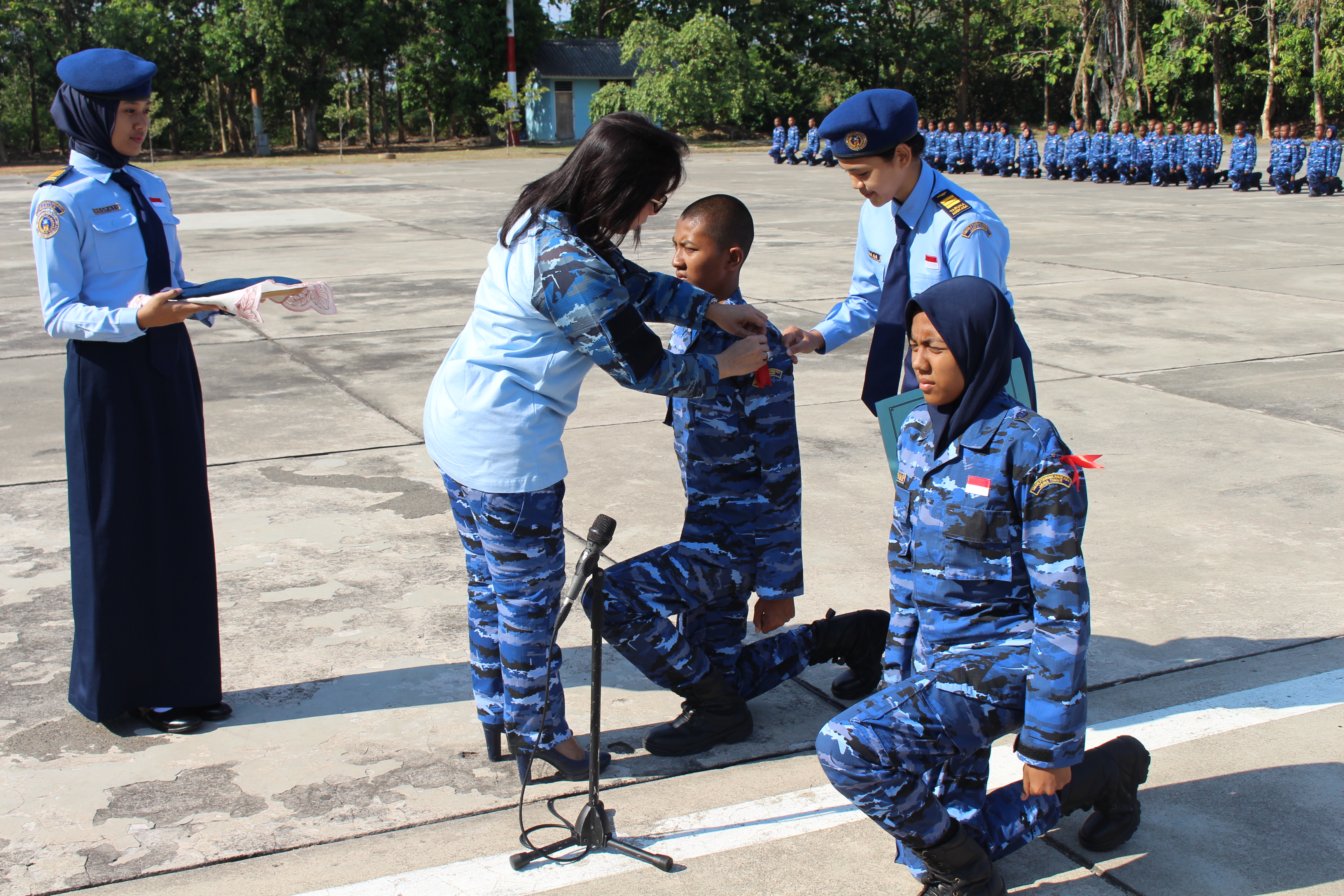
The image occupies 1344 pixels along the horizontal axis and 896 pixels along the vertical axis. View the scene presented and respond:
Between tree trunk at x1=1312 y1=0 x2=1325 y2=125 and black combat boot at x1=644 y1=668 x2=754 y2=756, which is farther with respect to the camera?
tree trunk at x1=1312 y1=0 x2=1325 y2=125

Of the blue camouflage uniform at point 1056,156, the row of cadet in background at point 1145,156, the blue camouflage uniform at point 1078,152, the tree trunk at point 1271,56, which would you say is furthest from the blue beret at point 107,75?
the tree trunk at point 1271,56

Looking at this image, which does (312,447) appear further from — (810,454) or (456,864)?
(456,864)

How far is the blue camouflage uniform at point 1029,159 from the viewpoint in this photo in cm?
3081

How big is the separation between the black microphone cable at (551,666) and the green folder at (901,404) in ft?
2.53

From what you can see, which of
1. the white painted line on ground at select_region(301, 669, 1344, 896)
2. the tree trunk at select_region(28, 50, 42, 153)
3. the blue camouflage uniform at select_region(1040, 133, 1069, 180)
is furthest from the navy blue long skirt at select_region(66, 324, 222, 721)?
the tree trunk at select_region(28, 50, 42, 153)

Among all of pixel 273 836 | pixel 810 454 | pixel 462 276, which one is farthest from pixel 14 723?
pixel 462 276

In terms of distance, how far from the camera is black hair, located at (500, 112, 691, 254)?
111 inches

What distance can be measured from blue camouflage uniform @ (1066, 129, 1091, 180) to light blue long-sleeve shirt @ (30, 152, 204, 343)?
28.8 meters

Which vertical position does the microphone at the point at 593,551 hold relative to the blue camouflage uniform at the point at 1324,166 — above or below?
below

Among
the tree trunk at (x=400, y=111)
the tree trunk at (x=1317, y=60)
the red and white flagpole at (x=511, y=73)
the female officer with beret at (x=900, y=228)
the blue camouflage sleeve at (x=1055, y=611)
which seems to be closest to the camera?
the blue camouflage sleeve at (x=1055, y=611)

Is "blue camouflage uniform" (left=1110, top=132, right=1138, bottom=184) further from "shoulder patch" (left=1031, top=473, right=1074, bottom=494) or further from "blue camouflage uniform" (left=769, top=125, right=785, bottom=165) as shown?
"shoulder patch" (left=1031, top=473, right=1074, bottom=494)

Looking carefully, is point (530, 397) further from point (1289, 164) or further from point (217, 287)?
point (1289, 164)

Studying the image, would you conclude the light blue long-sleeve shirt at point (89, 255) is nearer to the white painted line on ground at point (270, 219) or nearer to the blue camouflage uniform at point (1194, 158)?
the white painted line on ground at point (270, 219)

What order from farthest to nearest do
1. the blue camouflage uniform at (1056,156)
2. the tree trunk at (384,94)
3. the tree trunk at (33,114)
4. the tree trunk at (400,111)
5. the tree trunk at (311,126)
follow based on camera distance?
the tree trunk at (400,111) < the tree trunk at (384,94) < the tree trunk at (311,126) < the tree trunk at (33,114) < the blue camouflage uniform at (1056,156)
